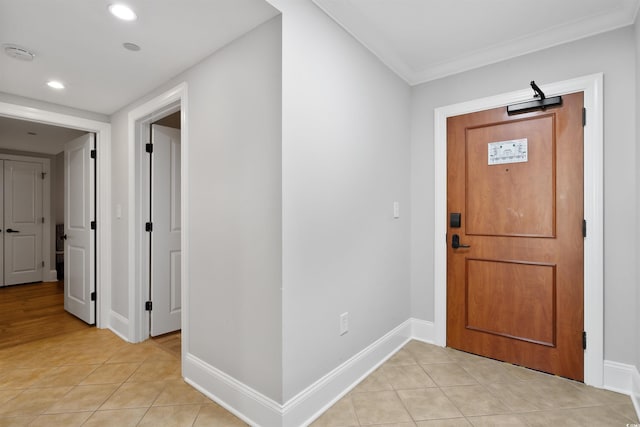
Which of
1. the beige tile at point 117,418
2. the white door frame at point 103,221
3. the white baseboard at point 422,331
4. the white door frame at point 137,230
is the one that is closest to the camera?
the beige tile at point 117,418

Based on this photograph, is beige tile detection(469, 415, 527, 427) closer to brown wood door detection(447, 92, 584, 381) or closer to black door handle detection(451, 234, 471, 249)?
brown wood door detection(447, 92, 584, 381)

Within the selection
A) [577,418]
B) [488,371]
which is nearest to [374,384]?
[488,371]

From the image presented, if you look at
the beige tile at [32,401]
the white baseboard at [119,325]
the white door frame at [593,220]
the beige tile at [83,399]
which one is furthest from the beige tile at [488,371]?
the white baseboard at [119,325]

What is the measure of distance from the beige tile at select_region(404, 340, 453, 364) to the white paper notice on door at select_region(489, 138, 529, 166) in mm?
1602

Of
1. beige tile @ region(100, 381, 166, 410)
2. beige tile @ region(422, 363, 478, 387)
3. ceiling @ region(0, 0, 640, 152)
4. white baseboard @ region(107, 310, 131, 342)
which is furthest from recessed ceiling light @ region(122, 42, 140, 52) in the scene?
beige tile @ region(422, 363, 478, 387)

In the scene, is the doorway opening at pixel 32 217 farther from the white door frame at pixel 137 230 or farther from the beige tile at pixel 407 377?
the beige tile at pixel 407 377

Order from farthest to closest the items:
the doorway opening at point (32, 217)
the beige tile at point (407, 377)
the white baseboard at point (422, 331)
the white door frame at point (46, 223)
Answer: the white door frame at point (46, 223)
the doorway opening at point (32, 217)
the white baseboard at point (422, 331)
the beige tile at point (407, 377)

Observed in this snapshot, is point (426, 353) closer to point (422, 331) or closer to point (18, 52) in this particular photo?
point (422, 331)

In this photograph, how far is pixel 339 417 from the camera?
5.81 feet

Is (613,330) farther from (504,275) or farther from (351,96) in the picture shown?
(351,96)

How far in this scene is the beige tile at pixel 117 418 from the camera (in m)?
1.75

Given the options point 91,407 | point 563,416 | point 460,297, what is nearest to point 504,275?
point 460,297

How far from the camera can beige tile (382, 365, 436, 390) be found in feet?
6.89

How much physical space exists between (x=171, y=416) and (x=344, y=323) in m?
1.15
